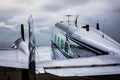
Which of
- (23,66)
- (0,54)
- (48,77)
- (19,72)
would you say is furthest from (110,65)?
(19,72)

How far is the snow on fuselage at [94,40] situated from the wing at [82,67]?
83cm

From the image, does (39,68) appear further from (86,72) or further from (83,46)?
(83,46)

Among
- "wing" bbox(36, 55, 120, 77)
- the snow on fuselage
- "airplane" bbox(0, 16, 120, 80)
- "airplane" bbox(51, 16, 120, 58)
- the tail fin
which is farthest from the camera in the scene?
"airplane" bbox(51, 16, 120, 58)

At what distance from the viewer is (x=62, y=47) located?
12156mm

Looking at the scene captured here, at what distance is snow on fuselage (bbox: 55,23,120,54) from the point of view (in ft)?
29.2

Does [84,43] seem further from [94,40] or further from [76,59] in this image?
[76,59]

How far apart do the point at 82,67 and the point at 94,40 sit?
103 inches

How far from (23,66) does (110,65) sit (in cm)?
237

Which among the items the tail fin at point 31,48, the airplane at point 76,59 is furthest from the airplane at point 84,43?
the tail fin at point 31,48

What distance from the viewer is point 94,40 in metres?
9.73

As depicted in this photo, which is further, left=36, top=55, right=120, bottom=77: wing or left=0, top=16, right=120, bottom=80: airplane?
left=36, top=55, right=120, bottom=77: wing

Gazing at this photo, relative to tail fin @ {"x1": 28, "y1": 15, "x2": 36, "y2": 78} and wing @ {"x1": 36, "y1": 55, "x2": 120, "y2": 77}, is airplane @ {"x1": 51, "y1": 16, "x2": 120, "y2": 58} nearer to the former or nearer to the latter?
wing @ {"x1": 36, "y1": 55, "x2": 120, "y2": 77}

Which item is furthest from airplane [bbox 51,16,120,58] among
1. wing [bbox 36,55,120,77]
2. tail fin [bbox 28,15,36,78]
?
tail fin [bbox 28,15,36,78]


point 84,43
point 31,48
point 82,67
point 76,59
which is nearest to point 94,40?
point 84,43
